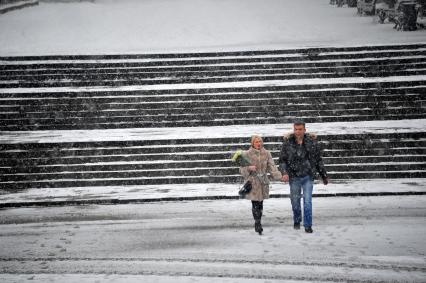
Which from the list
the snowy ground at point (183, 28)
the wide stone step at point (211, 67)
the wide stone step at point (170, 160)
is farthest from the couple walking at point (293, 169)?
the snowy ground at point (183, 28)

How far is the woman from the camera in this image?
285 inches

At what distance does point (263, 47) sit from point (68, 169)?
307 inches

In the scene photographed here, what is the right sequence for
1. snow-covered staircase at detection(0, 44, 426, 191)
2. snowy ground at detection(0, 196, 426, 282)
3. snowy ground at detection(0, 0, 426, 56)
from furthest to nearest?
snowy ground at detection(0, 0, 426, 56)
snow-covered staircase at detection(0, 44, 426, 191)
snowy ground at detection(0, 196, 426, 282)

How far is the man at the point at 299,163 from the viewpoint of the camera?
287 inches

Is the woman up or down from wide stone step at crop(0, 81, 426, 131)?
down

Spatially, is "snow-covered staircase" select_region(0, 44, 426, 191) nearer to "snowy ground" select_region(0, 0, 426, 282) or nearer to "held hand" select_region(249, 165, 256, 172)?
"snowy ground" select_region(0, 0, 426, 282)

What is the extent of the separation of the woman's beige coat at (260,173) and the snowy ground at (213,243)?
57 centimetres

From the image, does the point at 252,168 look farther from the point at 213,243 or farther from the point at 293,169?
the point at 213,243

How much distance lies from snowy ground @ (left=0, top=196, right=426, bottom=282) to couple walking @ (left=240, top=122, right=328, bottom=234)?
17.0 inches

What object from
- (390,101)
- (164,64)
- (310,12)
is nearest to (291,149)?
(390,101)

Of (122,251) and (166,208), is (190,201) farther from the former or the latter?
→ (122,251)

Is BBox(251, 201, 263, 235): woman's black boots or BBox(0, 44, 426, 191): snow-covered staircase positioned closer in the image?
BBox(251, 201, 263, 235): woman's black boots

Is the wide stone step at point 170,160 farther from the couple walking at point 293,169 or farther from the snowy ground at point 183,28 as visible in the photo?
the snowy ground at point 183,28

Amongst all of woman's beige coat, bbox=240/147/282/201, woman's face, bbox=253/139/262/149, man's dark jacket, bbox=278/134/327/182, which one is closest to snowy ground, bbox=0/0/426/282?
woman's beige coat, bbox=240/147/282/201
